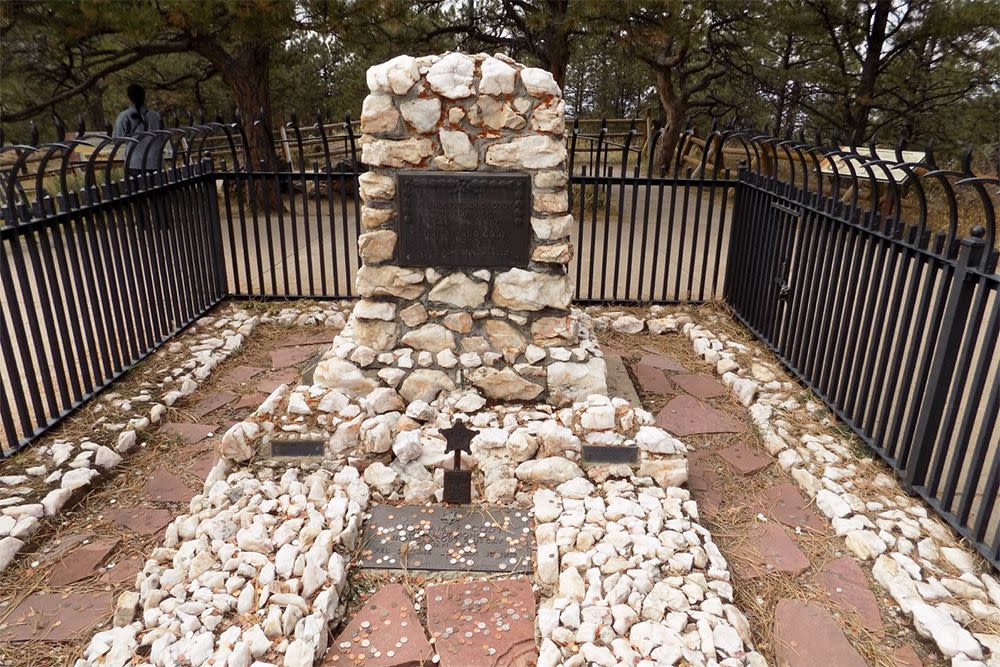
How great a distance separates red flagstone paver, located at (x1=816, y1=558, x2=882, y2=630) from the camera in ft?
9.06

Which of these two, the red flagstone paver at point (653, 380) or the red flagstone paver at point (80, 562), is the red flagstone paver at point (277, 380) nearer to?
the red flagstone paver at point (80, 562)

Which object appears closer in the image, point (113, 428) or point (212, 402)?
point (113, 428)

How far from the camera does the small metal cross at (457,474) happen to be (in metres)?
3.37

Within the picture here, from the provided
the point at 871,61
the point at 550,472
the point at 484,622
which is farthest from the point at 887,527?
the point at 871,61

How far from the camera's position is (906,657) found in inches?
101

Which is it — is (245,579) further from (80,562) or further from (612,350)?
(612,350)

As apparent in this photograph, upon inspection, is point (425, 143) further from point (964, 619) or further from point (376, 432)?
point (964, 619)

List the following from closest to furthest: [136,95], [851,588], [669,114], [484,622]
Answer: [484,622] < [851,588] < [136,95] < [669,114]

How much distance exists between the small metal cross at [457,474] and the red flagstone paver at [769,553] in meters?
1.28

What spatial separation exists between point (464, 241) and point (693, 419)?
185cm

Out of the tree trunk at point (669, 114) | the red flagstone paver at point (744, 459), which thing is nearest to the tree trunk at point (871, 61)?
the tree trunk at point (669, 114)

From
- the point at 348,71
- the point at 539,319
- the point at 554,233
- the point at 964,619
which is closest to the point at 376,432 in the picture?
the point at 539,319

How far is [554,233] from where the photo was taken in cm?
400

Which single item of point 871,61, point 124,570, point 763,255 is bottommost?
point 124,570
